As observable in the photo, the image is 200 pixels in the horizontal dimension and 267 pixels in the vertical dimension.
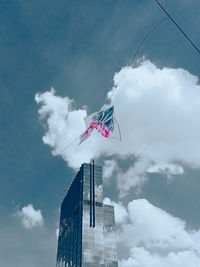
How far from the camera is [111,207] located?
650ft

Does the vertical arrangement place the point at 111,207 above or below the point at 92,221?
above

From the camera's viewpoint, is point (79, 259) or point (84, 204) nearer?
point (79, 259)

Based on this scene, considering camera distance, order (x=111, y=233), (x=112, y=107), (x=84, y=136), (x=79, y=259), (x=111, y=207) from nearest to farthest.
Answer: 1. (x=84, y=136)
2. (x=112, y=107)
3. (x=79, y=259)
4. (x=111, y=233)
5. (x=111, y=207)

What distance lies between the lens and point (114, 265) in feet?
567

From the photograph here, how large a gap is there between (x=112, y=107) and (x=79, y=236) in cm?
16143

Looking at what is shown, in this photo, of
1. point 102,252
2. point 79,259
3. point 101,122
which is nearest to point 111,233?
point 102,252

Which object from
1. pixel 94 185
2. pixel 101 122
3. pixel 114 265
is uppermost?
pixel 94 185

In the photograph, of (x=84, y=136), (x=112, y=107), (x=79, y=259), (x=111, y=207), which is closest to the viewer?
(x=84, y=136)

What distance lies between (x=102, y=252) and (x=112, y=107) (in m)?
158

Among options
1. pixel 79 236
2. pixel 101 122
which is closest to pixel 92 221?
pixel 79 236

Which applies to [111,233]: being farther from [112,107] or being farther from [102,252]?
[112,107]

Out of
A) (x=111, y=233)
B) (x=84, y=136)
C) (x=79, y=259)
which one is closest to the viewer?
(x=84, y=136)

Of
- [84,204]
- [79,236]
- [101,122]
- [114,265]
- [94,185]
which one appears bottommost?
[101,122]

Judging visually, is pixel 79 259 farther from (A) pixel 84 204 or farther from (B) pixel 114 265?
(A) pixel 84 204
